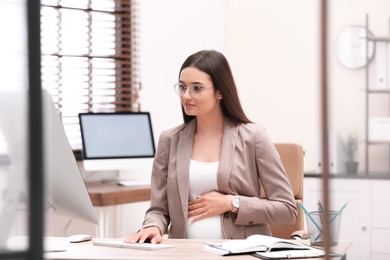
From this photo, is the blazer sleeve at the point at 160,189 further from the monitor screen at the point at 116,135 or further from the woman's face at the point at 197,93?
the monitor screen at the point at 116,135

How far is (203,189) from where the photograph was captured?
2676 mm

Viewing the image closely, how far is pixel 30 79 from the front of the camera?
0.59 meters

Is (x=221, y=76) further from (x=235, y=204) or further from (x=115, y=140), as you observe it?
(x=115, y=140)

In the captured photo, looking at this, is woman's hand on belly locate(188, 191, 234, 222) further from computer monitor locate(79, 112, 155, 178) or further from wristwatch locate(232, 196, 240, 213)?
computer monitor locate(79, 112, 155, 178)

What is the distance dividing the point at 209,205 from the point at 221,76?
1.60 feet

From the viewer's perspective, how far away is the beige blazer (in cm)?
264

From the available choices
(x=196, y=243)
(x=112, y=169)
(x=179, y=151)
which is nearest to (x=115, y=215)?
(x=112, y=169)

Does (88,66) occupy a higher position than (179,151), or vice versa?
(88,66)

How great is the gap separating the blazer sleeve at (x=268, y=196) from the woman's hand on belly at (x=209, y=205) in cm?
6

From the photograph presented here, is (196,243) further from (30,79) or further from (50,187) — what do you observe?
(30,79)

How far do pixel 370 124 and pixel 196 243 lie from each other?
162 cm

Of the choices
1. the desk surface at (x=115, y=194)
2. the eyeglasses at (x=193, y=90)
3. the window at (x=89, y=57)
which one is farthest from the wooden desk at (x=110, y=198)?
the eyeglasses at (x=193, y=90)

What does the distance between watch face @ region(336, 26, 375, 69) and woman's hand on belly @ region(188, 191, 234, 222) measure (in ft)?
6.32

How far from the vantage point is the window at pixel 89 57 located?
4.58 meters
